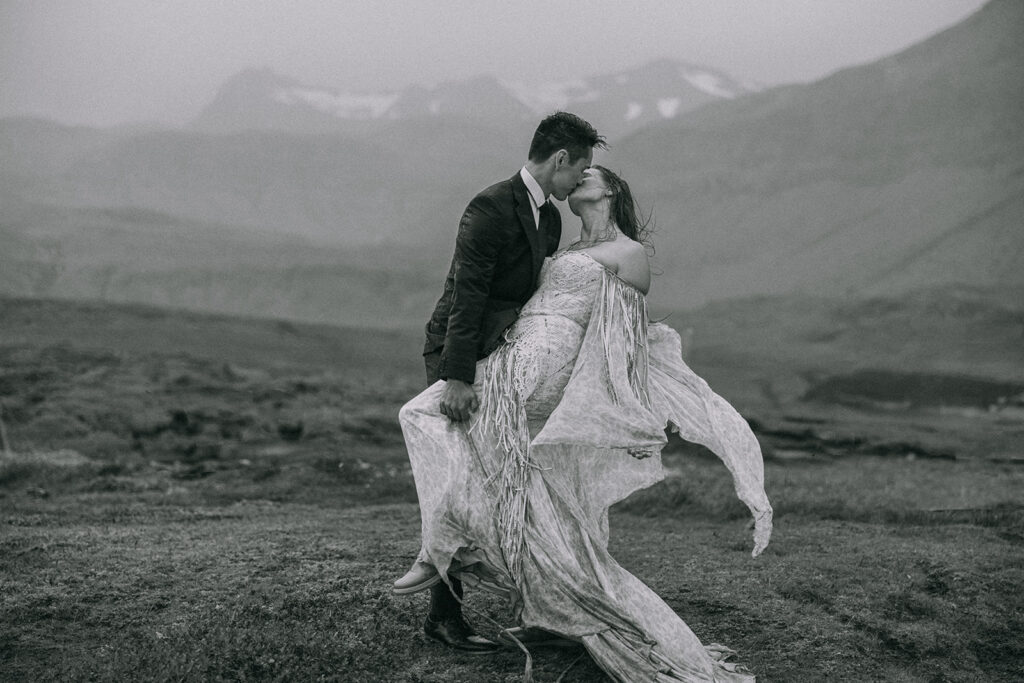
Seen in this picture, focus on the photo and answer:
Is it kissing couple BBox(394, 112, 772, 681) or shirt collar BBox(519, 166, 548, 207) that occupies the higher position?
shirt collar BBox(519, 166, 548, 207)

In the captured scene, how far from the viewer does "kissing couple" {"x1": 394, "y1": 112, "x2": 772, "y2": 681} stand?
150 inches

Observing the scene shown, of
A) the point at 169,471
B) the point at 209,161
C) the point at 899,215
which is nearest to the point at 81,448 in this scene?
the point at 169,471

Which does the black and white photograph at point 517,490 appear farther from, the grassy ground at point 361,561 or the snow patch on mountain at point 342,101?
the snow patch on mountain at point 342,101

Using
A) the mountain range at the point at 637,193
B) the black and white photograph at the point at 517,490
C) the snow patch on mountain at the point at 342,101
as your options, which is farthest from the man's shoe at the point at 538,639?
the snow patch on mountain at the point at 342,101

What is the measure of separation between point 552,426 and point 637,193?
7441 centimetres

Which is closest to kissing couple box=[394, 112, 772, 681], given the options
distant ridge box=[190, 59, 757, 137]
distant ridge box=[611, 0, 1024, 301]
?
distant ridge box=[611, 0, 1024, 301]

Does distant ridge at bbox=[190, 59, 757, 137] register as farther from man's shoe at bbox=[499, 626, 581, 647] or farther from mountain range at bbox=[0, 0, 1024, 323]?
man's shoe at bbox=[499, 626, 581, 647]

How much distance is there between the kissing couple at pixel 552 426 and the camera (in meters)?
3.81

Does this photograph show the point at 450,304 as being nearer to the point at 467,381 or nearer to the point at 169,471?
the point at 467,381

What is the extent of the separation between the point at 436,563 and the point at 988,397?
26846 millimetres

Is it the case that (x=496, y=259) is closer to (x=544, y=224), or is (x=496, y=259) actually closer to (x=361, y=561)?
(x=544, y=224)

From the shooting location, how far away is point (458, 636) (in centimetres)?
416

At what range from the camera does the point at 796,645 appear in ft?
14.3

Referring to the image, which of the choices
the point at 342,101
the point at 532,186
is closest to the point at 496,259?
the point at 532,186
